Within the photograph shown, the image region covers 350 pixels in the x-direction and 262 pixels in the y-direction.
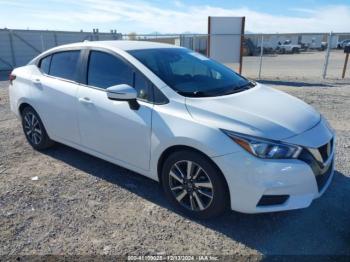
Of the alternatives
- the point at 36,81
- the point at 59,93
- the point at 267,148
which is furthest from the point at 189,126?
the point at 36,81

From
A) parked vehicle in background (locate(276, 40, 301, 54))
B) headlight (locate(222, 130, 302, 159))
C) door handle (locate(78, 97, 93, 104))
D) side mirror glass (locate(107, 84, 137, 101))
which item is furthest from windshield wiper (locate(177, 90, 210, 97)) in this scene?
parked vehicle in background (locate(276, 40, 301, 54))

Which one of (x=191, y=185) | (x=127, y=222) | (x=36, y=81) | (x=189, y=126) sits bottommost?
(x=127, y=222)

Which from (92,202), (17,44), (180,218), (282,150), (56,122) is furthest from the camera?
(17,44)

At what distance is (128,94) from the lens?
10.2ft

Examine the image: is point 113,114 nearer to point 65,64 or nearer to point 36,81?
point 65,64

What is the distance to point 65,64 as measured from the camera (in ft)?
14.0

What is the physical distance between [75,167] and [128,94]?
1778mm

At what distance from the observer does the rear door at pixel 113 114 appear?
3.25 meters

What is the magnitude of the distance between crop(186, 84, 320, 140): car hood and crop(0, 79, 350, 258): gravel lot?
0.96 meters

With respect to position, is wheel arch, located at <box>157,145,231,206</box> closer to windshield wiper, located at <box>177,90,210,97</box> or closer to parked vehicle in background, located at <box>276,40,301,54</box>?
windshield wiper, located at <box>177,90,210,97</box>

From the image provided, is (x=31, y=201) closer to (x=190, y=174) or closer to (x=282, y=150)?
(x=190, y=174)

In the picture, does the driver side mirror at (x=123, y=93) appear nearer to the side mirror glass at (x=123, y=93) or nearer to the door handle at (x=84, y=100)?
the side mirror glass at (x=123, y=93)

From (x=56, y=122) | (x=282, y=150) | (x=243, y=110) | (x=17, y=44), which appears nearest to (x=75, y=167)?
(x=56, y=122)

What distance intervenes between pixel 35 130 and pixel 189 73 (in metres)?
2.64
